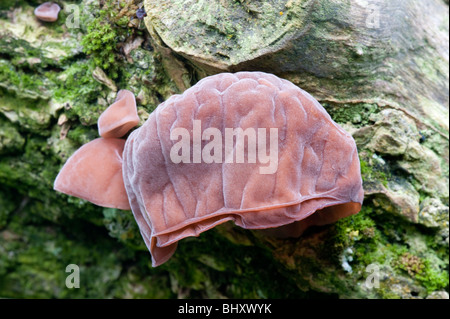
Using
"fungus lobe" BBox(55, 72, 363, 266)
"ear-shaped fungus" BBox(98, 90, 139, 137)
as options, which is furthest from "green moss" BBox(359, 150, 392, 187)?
"ear-shaped fungus" BBox(98, 90, 139, 137)

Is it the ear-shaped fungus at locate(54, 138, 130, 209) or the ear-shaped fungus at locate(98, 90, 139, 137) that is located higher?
the ear-shaped fungus at locate(98, 90, 139, 137)

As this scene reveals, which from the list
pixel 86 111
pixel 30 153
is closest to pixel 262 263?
pixel 86 111

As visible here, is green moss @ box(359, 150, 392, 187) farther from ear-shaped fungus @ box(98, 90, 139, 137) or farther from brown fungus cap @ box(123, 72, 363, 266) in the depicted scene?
ear-shaped fungus @ box(98, 90, 139, 137)

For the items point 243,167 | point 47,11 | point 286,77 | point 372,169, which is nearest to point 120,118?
point 243,167

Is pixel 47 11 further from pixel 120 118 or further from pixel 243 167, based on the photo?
pixel 243 167

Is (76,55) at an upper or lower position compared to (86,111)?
upper

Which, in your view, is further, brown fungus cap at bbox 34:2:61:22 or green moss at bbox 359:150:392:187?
brown fungus cap at bbox 34:2:61:22

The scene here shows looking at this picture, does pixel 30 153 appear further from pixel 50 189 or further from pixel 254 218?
pixel 254 218
